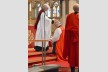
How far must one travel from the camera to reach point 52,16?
12320mm

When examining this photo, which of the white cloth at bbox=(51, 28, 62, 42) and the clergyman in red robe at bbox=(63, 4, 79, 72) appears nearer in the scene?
the clergyman in red robe at bbox=(63, 4, 79, 72)

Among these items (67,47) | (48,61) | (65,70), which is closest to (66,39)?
(67,47)

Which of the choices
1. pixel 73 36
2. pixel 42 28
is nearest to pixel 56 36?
pixel 42 28

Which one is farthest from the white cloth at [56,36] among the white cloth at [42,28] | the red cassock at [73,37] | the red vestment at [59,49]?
the red cassock at [73,37]

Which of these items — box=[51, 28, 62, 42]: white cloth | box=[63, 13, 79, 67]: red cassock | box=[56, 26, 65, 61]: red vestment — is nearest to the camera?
box=[63, 13, 79, 67]: red cassock

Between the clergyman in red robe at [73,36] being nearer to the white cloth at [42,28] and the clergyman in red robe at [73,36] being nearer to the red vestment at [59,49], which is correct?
the white cloth at [42,28]

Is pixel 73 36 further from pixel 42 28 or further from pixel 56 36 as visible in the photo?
pixel 56 36

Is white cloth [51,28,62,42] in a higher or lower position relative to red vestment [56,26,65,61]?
higher

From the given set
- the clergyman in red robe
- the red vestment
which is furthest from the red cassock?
the red vestment

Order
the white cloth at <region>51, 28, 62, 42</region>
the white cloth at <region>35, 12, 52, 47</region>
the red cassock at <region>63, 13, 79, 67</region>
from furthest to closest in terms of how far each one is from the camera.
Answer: the white cloth at <region>51, 28, 62, 42</region> < the white cloth at <region>35, 12, 52, 47</region> < the red cassock at <region>63, 13, 79, 67</region>

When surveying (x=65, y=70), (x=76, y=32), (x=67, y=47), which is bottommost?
→ (x=65, y=70)

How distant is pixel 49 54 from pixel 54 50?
25cm

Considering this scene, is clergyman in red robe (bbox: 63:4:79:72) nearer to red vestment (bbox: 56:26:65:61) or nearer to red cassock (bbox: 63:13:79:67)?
red cassock (bbox: 63:13:79:67)

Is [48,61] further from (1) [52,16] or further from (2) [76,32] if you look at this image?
(1) [52,16]
